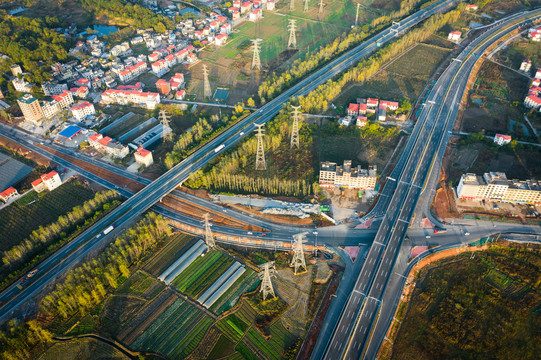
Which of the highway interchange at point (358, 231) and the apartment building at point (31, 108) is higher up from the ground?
the apartment building at point (31, 108)

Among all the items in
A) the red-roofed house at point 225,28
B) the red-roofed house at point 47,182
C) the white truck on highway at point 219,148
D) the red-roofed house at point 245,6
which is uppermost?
the red-roofed house at point 245,6

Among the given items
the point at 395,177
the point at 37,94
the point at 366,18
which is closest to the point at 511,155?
the point at 395,177

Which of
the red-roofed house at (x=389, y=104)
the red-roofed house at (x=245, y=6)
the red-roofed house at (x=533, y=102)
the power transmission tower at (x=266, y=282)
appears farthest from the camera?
the red-roofed house at (x=245, y=6)

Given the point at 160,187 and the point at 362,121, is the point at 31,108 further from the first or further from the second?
the point at 362,121

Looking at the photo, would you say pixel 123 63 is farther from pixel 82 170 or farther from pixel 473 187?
pixel 473 187

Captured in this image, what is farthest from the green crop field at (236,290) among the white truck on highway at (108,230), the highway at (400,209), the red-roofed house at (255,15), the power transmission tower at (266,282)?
the red-roofed house at (255,15)

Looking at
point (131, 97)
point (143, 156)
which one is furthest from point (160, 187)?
point (131, 97)

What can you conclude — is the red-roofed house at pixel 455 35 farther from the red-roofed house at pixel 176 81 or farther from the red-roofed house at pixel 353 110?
the red-roofed house at pixel 176 81

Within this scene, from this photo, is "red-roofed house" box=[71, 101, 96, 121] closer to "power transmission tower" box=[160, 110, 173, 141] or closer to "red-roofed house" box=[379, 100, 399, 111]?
"power transmission tower" box=[160, 110, 173, 141]
